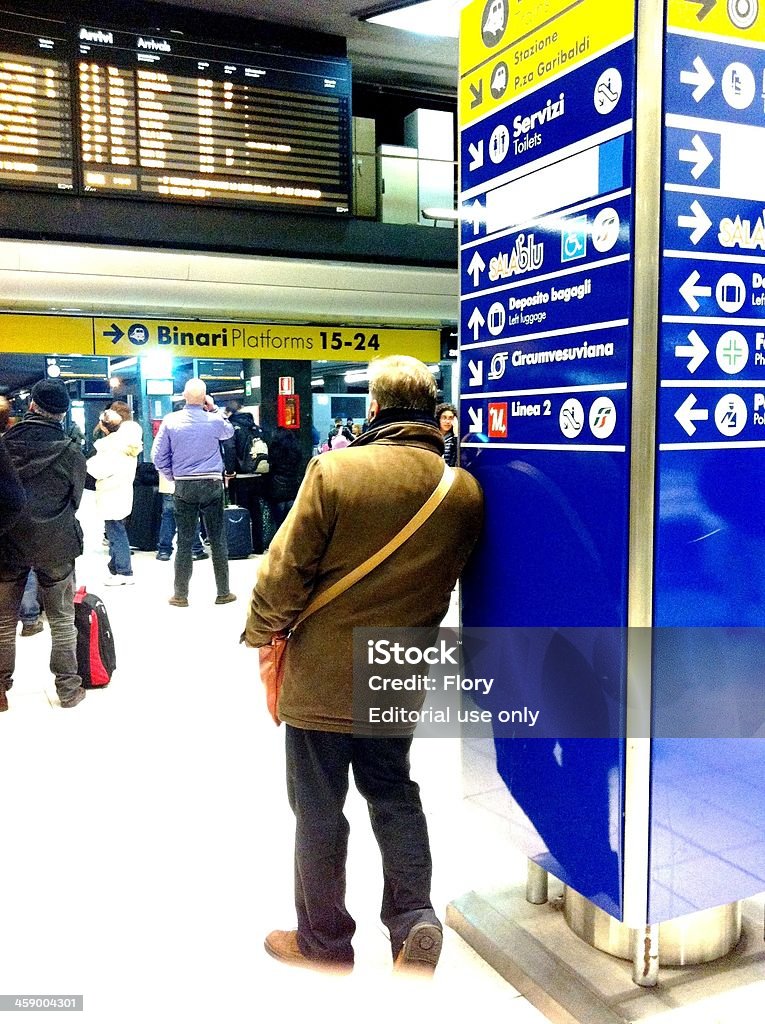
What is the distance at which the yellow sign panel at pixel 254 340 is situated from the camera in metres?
7.19

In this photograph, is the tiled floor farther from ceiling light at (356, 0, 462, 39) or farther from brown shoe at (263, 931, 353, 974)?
ceiling light at (356, 0, 462, 39)

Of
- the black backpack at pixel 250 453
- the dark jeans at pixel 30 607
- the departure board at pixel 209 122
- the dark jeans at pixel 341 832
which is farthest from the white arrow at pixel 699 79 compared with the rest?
the black backpack at pixel 250 453

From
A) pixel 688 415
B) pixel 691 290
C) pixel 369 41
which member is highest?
pixel 369 41

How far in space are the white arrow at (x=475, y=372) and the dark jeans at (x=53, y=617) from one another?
2.78m

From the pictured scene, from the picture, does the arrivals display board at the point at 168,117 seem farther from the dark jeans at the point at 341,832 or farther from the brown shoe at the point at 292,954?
the brown shoe at the point at 292,954

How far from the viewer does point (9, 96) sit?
505 centimetres

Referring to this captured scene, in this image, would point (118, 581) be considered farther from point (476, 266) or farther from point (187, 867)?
point (476, 266)

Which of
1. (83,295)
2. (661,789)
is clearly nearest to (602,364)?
(661,789)

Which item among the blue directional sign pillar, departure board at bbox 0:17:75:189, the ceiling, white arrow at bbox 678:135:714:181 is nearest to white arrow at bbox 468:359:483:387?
the blue directional sign pillar

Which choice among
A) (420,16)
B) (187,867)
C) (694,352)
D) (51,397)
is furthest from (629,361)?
(420,16)

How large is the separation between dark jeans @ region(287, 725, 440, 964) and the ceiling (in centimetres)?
469

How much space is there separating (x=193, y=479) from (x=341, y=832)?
506 centimetres

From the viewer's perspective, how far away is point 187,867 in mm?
2869

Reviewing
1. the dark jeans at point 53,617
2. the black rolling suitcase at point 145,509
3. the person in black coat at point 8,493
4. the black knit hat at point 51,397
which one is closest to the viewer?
the person in black coat at point 8,493
